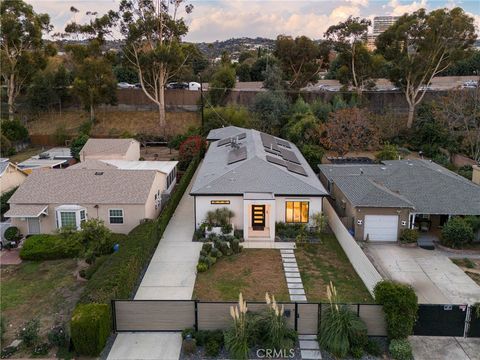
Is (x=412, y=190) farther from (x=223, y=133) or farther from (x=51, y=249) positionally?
(x=223, y=133)

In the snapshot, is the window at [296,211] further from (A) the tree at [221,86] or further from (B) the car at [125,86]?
(B) the car at [125,86]

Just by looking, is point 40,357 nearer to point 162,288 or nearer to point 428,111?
point 162,288

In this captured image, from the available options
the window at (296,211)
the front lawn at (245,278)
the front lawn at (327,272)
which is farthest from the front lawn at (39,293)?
the window at (296,211)

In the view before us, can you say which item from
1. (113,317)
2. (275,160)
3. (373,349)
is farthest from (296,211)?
(113,317)

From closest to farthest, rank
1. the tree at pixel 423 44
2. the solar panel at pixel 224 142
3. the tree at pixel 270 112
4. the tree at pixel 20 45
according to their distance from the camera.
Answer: the solar panel at pixel 224 142
the tree at pixel 423 44
the tree at pixel 270 112
the tree at pixel 20 45

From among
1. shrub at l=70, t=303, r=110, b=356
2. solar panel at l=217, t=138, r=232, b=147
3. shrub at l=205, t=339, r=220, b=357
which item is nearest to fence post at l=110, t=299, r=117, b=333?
shrub at l=70, t=303, r=110, b=356

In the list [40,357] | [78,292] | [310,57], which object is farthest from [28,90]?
[40,357]
